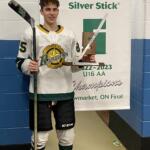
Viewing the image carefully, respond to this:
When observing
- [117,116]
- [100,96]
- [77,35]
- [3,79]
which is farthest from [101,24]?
[117,116]

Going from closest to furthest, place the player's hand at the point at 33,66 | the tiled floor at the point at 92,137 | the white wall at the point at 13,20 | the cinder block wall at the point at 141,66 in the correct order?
the player's hand at the point at 33,66 → the white wall at the point at 13,20 → the cinder block wall at the point at 141,66 → the tiled floor at the point at 92,137

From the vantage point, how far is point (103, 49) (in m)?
2.48

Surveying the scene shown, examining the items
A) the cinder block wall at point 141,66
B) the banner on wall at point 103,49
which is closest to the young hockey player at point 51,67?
the banner on wall at point 103,49

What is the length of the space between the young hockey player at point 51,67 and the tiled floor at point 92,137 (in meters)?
0.76

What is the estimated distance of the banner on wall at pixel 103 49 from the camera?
242cm

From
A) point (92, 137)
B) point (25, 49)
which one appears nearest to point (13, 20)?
point (25, 49)

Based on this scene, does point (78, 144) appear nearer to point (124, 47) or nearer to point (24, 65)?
point (124, 47)

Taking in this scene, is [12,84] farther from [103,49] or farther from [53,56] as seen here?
[103,49]

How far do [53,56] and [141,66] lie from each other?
743 millimetres

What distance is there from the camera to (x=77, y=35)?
2.42 m

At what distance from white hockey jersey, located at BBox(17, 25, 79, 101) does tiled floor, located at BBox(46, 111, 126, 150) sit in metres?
0.88

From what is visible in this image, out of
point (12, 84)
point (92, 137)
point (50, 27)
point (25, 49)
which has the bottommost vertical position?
point (92, 137)

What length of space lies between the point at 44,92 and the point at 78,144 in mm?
1016

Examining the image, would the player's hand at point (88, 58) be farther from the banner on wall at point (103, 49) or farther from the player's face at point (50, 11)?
the player's face at point (50, 11)
